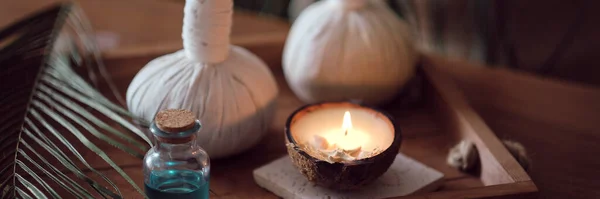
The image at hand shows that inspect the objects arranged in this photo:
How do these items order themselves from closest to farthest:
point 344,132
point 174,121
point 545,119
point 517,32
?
point 174,121 < point 344,132 < point 545,119 < point 517,32

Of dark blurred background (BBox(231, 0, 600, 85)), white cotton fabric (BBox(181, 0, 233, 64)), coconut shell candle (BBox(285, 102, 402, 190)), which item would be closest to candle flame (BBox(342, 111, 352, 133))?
coconut shell candle (BBox(285, 102, 402, 190))

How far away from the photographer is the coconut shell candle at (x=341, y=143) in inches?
19.2

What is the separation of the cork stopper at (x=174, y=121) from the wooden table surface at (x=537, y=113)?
92 mm

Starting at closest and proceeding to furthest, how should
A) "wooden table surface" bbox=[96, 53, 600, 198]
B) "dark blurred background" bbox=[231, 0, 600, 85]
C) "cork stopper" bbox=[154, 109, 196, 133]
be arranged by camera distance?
1. "cork stopper" bbox=[154, 109, 196, 133]
2. "wooden table surface" bbox=[96, 53, 600, 198]
3. "dark blurred background" bbox=[231, 0, 600, 85]

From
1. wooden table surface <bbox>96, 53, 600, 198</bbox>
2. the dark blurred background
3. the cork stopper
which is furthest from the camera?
the dark blurred background

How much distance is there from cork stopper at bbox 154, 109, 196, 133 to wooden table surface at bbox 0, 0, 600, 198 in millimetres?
92

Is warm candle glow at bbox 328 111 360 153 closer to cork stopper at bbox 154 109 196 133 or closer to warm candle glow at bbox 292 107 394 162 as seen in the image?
warm candle glow at bbox 292 107 394 162

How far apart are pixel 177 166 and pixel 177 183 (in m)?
0.01

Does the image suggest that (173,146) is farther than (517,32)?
No

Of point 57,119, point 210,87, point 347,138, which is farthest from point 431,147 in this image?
point 57,119

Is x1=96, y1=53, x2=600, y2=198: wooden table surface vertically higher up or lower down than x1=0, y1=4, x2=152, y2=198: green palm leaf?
lower down

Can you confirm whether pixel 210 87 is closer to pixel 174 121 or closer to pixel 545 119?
pixel 174 121

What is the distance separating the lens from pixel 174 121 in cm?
45

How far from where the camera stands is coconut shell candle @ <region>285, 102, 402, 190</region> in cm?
49
